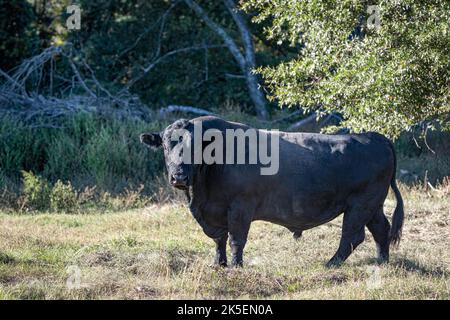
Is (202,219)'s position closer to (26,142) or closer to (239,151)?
(239,151)

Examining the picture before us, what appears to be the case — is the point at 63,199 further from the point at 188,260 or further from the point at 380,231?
the point at 380,231

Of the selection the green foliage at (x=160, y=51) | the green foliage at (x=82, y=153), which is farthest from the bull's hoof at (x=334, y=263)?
the green foliage at (x=160, y=51)

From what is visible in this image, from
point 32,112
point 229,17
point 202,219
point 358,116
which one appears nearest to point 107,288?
point 202,219

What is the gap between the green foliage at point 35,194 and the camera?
14.5 metres

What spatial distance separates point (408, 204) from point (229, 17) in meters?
12.9

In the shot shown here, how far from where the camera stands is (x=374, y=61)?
10523 millimetres

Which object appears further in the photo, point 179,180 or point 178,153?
point 178,153

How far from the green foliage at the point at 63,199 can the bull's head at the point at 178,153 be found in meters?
A: 6.07

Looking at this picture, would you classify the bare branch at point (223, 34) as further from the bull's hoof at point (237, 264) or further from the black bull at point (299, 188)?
the bull's hoof at point (237, 264)

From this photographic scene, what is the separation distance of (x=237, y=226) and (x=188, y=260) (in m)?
1.02

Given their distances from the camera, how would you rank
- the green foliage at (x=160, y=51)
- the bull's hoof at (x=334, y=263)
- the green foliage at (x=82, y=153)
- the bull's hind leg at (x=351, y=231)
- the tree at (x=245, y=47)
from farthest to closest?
the green foliage at (x=160, y=51) < the tree at (x=245, y=47) < the green foliage at (x=82, y=153) < the bull's hind leg at (x=351, y=231) < the bull's hoof at (x=334, y=263)

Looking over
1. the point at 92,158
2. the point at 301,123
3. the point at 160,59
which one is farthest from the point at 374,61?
the point at 160,59
